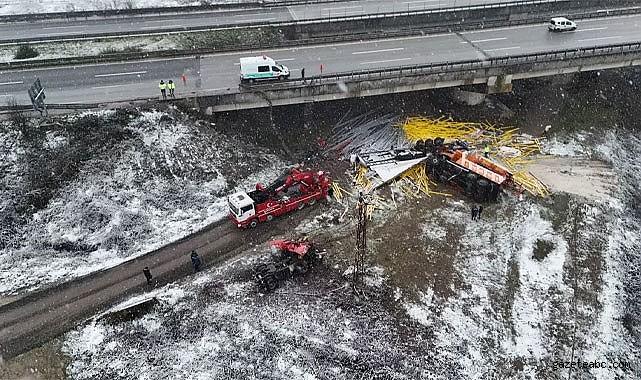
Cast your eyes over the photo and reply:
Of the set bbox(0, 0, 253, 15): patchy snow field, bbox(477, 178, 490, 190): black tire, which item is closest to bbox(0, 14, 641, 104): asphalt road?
bbox(477, 178, 490, 190): black tire

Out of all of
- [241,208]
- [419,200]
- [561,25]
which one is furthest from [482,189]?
[561,25]

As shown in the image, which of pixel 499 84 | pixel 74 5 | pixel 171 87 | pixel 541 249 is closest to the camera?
pixel 541 249

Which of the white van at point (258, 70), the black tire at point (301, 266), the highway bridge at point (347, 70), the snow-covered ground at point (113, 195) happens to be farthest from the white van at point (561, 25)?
the black tire at point (301, 266)

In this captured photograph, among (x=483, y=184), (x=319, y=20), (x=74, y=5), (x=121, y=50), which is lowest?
(x=483, y=184)

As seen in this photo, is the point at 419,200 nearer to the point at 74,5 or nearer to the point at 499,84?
the point at 499,84

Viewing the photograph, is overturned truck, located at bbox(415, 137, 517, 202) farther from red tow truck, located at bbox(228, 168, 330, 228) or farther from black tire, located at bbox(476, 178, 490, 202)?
red tow truck, located at bbox(228, 168, 330, 228)

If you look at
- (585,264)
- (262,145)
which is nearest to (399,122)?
(262,145)

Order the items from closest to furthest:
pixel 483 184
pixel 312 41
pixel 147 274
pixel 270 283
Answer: pixel 147 274 < pixel 270 283 < pixel 483 184 < pixel 312 41
